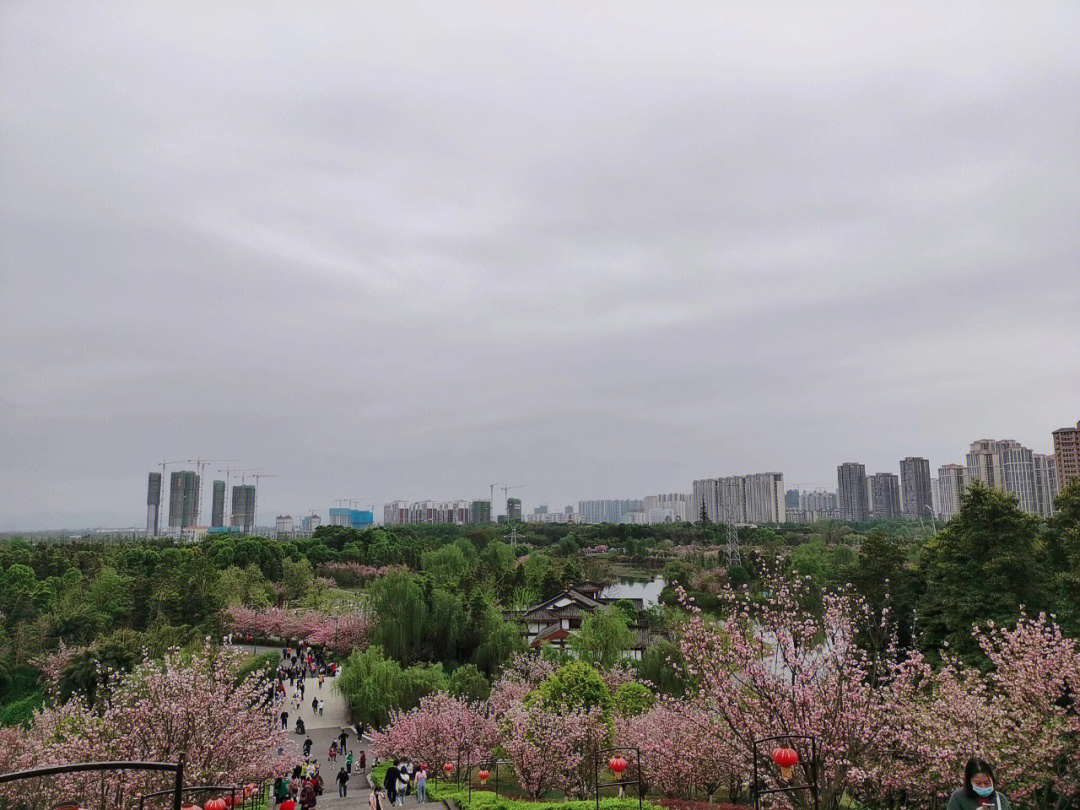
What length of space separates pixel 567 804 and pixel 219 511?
186192 millimetres

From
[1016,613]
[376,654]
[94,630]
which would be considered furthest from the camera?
[94,630]

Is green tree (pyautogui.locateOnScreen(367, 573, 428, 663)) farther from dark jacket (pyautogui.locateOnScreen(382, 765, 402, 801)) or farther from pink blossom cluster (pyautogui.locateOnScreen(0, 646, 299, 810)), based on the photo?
pink blossom cluster (pyautogui.locateOnScreen(0, 646, 299, 810))

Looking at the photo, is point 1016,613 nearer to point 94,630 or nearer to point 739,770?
point 739,770

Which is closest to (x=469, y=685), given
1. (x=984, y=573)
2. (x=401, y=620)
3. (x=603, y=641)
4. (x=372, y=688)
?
(x=372, y=688)

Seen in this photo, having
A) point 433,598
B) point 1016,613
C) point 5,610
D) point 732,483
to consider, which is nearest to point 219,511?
point 732,483

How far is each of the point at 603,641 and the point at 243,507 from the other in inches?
6729

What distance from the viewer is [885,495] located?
444 ft

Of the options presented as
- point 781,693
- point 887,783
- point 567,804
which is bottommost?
point 567,804

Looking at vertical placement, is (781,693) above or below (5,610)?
above

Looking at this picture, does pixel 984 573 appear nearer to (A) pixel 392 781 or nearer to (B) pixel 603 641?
(B) pixel 603 641

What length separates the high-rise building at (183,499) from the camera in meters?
157

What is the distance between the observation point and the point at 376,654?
2558 centimetres

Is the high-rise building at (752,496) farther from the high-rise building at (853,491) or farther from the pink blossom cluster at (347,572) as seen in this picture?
the pink blossom cluster at (347,572)

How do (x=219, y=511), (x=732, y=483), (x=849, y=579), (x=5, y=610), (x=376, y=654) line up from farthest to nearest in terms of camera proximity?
(x=219, y=511), (x=732, y=483), (x=5, y=610), (x=849, y=579), (x=376, y=654)
